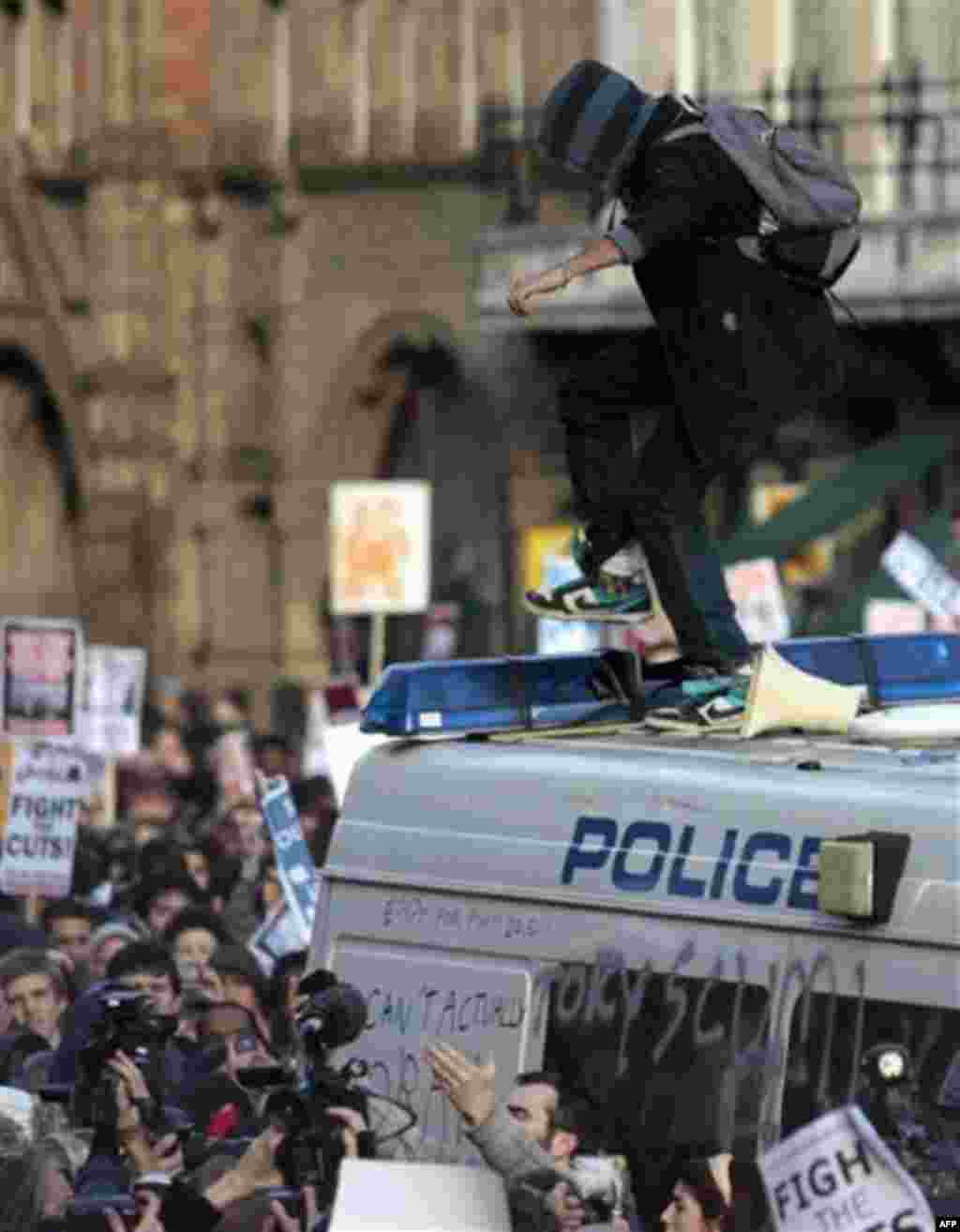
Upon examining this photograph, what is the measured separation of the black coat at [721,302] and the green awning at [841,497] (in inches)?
794

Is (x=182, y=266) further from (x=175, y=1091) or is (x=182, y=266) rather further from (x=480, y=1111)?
(x=480, y=1111)

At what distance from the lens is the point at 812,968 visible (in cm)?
705

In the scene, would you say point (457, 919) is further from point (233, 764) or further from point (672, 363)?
point (233, 764)

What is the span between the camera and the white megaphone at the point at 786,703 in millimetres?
8055

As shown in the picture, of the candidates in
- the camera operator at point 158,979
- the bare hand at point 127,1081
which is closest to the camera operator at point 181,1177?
the bare hand at point 127,1081

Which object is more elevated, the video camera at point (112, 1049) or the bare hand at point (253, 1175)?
the bare hand at point (253, 1175)

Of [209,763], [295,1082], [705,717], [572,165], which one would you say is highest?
[572,165]

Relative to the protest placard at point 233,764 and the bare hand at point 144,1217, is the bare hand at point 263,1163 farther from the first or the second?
the protest placard at point 233,764

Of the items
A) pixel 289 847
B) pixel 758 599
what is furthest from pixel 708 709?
pixel 758 599

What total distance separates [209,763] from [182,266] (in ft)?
56.0

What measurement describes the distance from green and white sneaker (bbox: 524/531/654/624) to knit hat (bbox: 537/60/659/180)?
72cm

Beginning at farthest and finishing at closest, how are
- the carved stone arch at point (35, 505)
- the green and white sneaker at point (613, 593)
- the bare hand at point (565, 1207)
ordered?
the carved stone arch at point (35, 505)
the green and white sneaker at point (613, 593)
the bare hand at point (565, 1207)

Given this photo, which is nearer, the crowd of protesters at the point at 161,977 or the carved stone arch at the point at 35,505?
the crowd of protesters at the point at 161,977

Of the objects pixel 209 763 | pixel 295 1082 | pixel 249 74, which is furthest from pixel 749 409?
pixel 249 74
